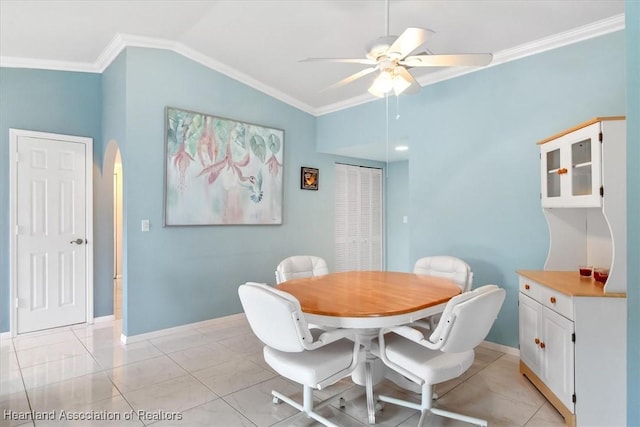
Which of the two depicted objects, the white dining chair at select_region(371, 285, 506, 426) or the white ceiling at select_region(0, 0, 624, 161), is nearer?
the white dining chair at select_region(371, 285, 506, 426)

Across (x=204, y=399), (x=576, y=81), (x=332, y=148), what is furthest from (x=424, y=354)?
(x=332, y=148)

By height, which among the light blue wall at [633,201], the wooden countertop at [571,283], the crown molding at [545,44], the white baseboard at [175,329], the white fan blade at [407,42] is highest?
the crown molding at [545,44]

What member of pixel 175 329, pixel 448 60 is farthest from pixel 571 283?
pixel 175 329

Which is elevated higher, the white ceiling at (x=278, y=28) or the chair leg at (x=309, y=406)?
the white ceiling at (x=278, y=28)

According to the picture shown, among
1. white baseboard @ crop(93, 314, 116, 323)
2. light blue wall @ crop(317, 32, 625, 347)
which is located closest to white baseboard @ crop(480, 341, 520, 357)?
light blue wall @ crop(317, 32, 625, 347)

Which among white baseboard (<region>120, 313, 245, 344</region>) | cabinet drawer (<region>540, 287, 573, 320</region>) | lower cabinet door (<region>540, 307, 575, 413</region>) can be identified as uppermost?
cabinet drawer (<region>540, 287, 573, 320</region>)

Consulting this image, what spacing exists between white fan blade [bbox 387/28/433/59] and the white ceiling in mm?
847

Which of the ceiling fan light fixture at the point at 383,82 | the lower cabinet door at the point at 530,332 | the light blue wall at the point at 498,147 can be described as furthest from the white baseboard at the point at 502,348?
the ceiling fan light fixture at the point at 383,82

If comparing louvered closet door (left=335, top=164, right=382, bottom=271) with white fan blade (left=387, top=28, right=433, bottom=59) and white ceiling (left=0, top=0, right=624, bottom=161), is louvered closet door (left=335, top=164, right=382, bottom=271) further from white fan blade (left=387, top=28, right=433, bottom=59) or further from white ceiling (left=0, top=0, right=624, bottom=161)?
white fan blade (left=387, top=28, right=433, bottom=59)

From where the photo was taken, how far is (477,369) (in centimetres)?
287

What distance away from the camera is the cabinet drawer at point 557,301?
81.0 inches

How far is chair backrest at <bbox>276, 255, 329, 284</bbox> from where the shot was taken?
3051mm

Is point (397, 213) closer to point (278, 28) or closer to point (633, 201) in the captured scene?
point (278, 28)

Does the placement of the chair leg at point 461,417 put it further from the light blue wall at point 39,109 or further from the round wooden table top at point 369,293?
the light blue wall at point 39,109
